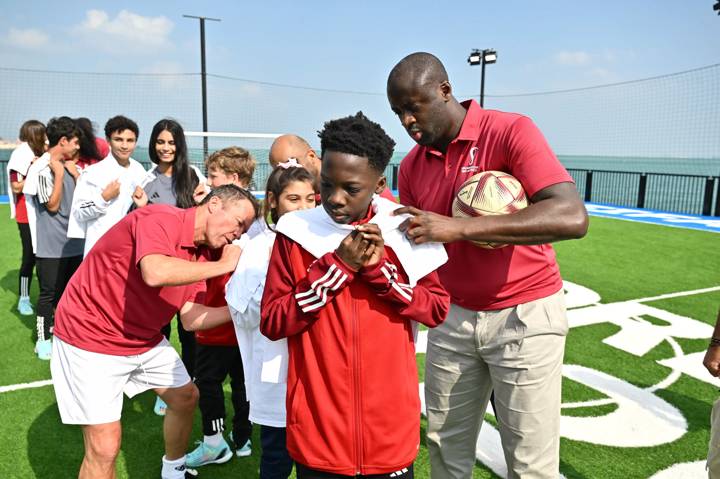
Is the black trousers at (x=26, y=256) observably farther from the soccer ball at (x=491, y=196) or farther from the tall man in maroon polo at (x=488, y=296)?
the soccer ball at (x=491, y=196)

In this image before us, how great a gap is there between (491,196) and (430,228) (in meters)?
0.44

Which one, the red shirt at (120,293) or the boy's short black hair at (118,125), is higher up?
the boy's short black hair at (118,125)

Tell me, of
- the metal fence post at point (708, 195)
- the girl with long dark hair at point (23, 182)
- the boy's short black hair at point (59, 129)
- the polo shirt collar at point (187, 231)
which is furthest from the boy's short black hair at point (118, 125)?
the metal fence post at point (708, 195)

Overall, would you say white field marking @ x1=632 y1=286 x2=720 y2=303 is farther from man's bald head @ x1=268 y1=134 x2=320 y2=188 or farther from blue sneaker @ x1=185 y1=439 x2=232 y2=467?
blue sneaker @ x1=185 y1=439 x2=232 y2=467

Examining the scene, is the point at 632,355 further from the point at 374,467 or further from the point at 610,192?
the point at 610,192

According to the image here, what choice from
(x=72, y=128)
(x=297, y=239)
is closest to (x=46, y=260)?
(x=72, y=128)

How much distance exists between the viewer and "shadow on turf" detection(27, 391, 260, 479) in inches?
140

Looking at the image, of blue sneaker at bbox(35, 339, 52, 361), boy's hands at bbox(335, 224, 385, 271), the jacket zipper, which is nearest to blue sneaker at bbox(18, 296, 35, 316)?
blue sneaker at bbox(35, 339, 52, 361)

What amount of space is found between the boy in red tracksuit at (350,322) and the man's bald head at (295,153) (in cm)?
177

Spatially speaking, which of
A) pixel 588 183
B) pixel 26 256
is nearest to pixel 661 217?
pixel 588 183

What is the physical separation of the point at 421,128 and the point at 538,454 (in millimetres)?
1543

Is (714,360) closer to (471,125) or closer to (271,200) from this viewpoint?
(471,125)

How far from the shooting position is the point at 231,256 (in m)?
2.80

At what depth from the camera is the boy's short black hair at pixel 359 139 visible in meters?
1.94
